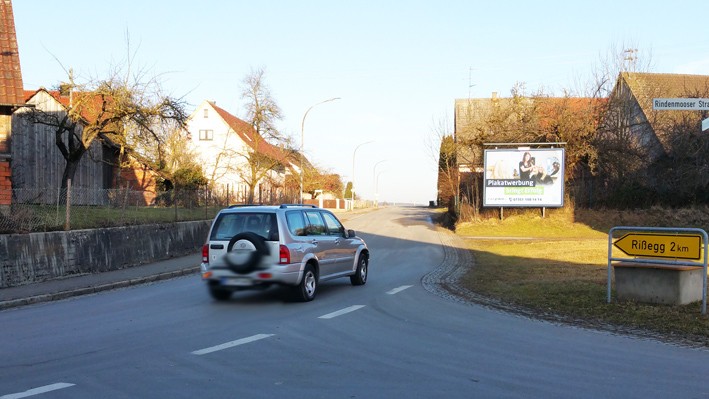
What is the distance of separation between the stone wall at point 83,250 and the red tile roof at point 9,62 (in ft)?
16.2

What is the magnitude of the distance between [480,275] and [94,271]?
9566mm

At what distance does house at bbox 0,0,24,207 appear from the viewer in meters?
17.1

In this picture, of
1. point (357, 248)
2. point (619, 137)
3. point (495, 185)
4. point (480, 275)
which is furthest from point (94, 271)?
point (619, 137)

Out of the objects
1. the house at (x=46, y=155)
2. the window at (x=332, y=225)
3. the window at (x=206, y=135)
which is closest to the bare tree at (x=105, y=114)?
the house at (x=46, y=155)

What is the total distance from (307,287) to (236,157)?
4294 centimetres

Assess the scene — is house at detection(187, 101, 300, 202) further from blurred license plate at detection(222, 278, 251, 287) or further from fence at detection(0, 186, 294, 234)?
blurred license plate at detection(222, 278, 251, 287)

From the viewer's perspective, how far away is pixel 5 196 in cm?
1606

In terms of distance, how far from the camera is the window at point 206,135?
216 ft

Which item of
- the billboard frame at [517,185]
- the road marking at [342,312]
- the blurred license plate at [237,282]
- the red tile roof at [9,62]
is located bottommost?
the road marking at [342,312]

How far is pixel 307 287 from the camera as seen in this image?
11445 millimetres

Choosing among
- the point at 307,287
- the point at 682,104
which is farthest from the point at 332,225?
the point at 682,104

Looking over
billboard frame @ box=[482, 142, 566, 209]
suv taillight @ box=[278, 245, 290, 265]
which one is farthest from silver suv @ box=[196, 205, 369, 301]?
billboard frame @ box=[482, 142, 566, 209]

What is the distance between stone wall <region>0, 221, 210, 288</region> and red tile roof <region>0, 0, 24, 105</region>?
194 inches

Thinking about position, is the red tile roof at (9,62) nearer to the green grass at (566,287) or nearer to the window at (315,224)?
the window at (315,224)
